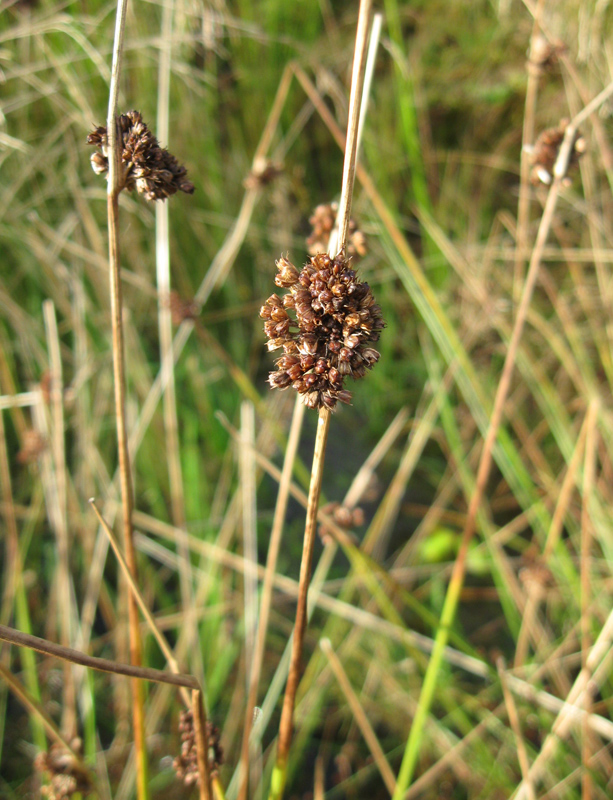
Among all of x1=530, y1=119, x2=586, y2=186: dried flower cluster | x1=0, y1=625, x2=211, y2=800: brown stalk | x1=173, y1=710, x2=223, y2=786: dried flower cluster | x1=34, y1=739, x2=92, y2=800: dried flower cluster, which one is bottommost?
x1=34, y1=739, x2=92, y2=800: dried flower cluster

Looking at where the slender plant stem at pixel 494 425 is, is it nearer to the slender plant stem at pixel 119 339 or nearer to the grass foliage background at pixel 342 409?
the grass foliage background at pixel 342 409

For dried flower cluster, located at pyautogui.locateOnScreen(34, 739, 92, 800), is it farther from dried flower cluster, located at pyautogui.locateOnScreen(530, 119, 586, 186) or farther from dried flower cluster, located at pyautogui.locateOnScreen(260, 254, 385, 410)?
dried flower cluster, located at pyautogui.locateOnScreen(530, 119, 586, 186)

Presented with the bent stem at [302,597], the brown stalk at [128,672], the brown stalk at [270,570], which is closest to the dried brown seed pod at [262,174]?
the brown stalk at [270,570]

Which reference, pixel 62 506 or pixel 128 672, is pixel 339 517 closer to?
pixel 128 672

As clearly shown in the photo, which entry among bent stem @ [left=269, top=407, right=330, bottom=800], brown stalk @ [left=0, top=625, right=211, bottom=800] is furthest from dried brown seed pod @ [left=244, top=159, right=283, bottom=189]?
brown stalk @ [left=0, top=625, right=211, bottom=800]

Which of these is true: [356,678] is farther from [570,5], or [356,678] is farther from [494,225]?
[570,5]

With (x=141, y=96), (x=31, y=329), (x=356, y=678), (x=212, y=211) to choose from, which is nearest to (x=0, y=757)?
(x=356, y=678)

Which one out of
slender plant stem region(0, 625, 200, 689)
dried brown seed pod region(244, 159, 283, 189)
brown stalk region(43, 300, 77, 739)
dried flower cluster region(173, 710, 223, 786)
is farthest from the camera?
dried brown seed pod region(244, 159, 283, 189)
